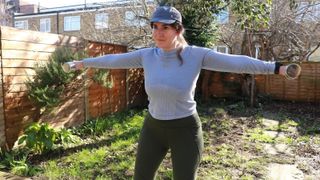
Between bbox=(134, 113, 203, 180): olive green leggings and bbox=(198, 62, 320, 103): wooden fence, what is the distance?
9.99 metres

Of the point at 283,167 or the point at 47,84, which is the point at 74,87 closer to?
the point at 47,84

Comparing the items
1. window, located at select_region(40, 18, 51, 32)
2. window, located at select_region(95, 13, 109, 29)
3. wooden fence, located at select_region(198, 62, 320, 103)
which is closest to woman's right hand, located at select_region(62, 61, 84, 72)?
wooden fence, located at select_region(198, 62, 320, 103)

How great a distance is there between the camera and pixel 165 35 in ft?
7.87

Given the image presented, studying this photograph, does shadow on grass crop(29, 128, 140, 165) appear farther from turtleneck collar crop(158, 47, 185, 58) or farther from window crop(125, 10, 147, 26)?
window crop(125, 10, 147, 26)

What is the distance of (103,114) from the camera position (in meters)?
8.41

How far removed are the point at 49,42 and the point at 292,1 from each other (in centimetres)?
399

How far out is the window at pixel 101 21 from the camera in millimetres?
16709

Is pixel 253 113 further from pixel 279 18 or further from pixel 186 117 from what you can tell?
pixel 186 117

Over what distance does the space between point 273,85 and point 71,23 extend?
66.5 ft

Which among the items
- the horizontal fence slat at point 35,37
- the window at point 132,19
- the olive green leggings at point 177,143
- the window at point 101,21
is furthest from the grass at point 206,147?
the window at point 101,21

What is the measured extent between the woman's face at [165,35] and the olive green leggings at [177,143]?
1.63 ft

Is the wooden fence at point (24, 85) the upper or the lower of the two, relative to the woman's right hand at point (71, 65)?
lower

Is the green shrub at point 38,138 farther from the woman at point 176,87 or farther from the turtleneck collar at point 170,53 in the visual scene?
the turtleneck collar at point 170,53

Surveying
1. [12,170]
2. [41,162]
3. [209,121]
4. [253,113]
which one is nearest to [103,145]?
[41,162]
